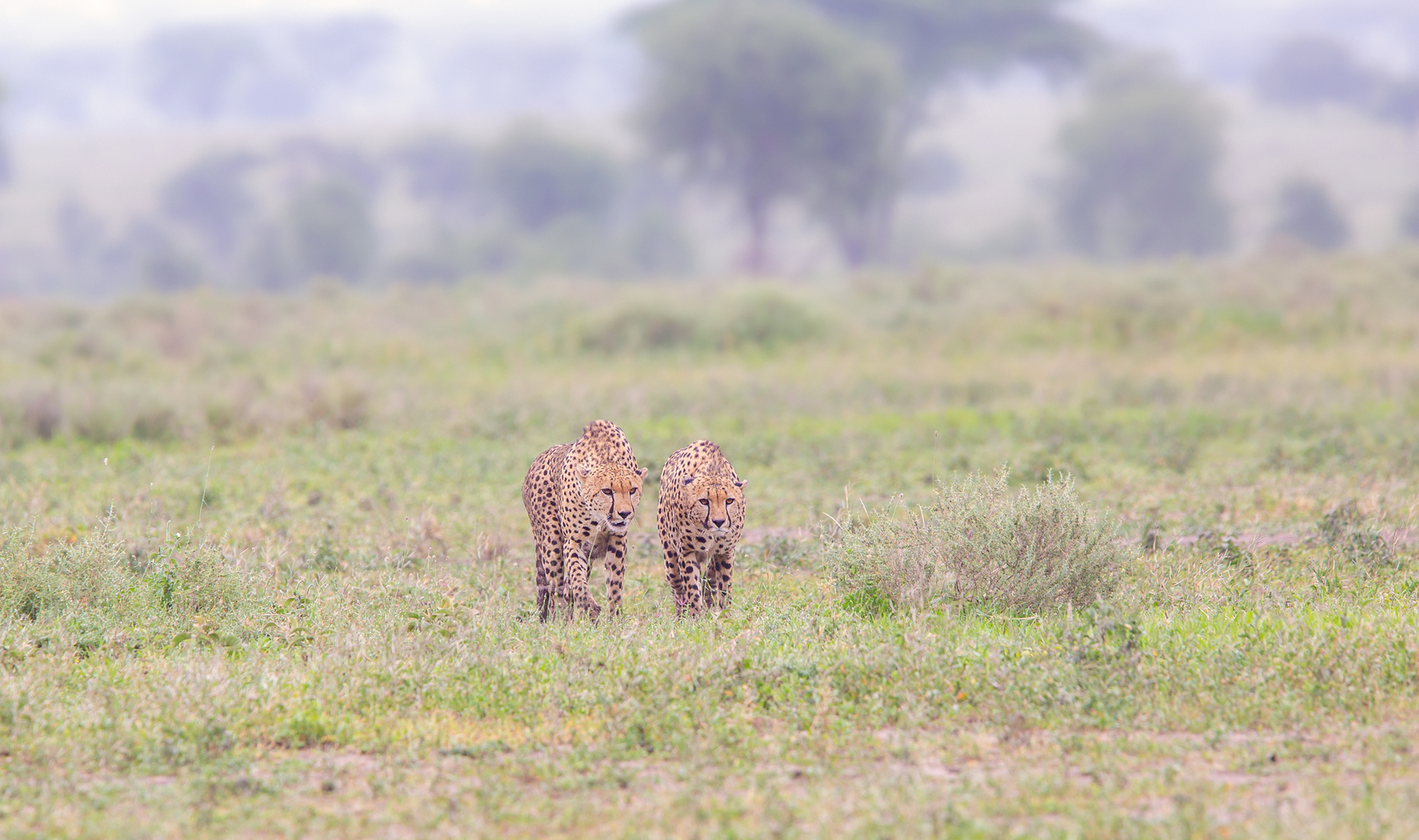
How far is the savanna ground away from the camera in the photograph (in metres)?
4.98

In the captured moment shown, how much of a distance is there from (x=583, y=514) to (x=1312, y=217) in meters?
54.6

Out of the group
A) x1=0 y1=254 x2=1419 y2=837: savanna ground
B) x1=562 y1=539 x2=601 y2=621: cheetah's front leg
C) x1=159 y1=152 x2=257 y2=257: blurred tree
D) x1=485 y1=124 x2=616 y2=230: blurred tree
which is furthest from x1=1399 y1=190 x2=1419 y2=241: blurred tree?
x1=562 y1=539 x2=601 y2=621: cheetah's front leg

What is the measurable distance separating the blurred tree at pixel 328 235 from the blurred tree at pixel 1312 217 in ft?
115

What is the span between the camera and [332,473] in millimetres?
12023

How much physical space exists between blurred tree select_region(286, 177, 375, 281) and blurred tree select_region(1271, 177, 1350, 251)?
35.0 metres

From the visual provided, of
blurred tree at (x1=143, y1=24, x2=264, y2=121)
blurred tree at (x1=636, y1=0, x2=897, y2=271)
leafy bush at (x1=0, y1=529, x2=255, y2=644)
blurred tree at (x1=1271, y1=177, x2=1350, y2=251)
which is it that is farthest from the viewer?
blurred tree at (x1=143, y1=24, x2=264, y2=121)

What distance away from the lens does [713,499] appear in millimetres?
7223

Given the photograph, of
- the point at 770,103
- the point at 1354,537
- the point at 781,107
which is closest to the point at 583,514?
the point at 1354,537

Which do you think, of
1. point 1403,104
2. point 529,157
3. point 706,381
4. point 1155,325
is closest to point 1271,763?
point 706,381

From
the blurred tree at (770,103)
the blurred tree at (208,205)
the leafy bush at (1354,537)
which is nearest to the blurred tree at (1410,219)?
the blurred tree at (770,103)

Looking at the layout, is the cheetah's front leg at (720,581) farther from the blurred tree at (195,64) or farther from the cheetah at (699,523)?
the blurred tree at (195,64)

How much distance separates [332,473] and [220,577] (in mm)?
4556

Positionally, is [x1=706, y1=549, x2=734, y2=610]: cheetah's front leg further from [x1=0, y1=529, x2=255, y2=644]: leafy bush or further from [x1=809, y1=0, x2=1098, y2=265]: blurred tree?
[x1=809, y1=0, x2=1098, y2=265]: blurred tree

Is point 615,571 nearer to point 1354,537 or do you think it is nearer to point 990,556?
point 990,556
